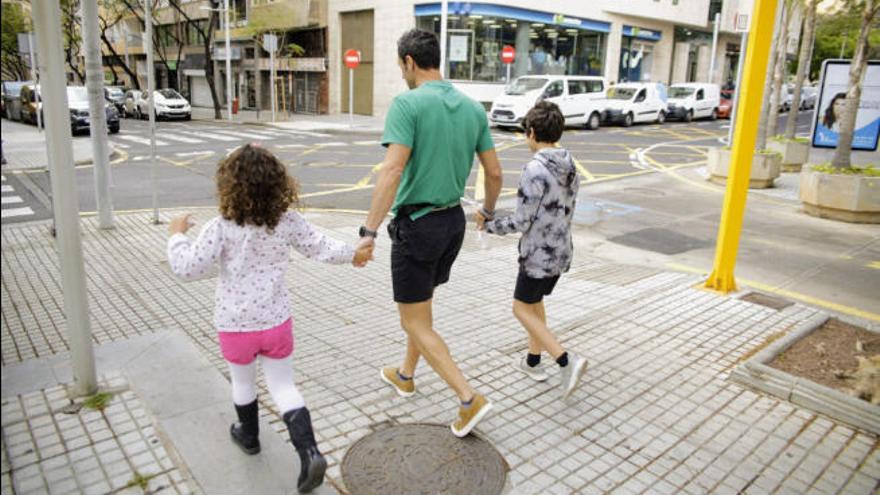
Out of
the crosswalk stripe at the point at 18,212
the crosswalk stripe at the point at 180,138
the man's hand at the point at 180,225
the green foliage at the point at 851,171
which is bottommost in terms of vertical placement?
the crosswalk stripe at the point at 18,212

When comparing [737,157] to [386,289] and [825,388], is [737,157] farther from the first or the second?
[386,289]

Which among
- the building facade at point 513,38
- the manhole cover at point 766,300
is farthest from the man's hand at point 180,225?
the building facade at point 513,38

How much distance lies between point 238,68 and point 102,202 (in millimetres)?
35580

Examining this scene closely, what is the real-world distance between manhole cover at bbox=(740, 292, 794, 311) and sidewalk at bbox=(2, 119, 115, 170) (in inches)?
439

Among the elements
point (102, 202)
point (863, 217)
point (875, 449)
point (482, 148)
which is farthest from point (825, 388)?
point (102, 202)

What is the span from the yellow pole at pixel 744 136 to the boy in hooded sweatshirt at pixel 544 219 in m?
2.58

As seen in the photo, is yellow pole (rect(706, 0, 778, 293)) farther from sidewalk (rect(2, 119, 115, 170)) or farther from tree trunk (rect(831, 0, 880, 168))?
sidewalk (rect(2, 119, 115, 170))

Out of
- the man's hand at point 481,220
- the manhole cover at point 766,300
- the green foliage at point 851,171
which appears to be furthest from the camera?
the green foliage at point 851,171

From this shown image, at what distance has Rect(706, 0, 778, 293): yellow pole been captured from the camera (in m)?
5.44

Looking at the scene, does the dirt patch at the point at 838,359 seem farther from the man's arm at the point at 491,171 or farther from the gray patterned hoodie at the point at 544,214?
the man's arm at the point at 491,171

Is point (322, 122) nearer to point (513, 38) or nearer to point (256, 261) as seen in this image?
point (513, 38)

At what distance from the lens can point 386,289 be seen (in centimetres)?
592

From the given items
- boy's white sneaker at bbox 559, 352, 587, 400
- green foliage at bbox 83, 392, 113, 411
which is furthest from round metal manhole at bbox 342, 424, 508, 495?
green foliage at bbox 83, 392, 113, 411

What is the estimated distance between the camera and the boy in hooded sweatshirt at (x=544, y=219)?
3697 mm
